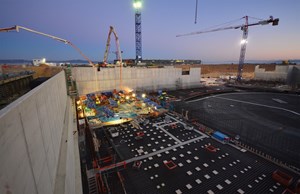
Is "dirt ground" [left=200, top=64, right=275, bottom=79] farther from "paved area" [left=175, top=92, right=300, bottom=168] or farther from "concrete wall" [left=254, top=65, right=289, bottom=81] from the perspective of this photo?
"paved area" [left=175, top=92, right=300, bottom=168]

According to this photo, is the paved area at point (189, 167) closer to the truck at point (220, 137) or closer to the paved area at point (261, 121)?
the truck at point (220, 137)

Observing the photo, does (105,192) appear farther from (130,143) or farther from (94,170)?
(130,143)

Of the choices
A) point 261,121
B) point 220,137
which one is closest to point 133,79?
point 220,137

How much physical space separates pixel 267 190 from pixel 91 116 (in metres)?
27.0

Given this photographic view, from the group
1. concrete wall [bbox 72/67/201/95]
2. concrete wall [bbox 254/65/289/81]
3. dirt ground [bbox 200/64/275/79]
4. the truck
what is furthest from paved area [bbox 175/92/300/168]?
dirt ground [bbox 200/64/275/79]

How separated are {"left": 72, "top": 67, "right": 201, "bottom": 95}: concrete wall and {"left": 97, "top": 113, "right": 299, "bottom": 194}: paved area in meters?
26.9

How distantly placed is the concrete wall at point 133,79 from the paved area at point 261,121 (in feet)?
63.3

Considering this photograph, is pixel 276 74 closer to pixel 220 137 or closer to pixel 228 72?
pixel 228 72

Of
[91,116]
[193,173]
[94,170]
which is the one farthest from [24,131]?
[91,116]

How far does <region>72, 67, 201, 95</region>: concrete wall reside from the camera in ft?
139

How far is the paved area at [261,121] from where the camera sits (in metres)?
19.5

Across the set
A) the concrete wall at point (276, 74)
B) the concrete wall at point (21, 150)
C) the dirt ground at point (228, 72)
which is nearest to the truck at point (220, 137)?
the concrete wall at point (21, 150)

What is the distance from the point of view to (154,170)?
15.2 meters

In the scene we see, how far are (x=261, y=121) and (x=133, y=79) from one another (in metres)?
36.9
